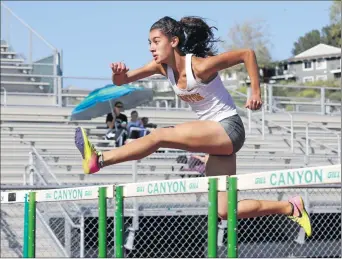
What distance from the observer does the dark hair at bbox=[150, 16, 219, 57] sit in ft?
20.2

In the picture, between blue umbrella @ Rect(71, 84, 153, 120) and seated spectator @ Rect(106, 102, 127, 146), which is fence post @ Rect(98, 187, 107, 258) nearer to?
seated spectator @ Rect(106, 102, 127, 146)

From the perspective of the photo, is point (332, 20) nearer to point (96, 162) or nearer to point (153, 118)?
point (153, 118)

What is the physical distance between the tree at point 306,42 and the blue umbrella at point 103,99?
81.9 m

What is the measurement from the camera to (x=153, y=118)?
64.5 ft

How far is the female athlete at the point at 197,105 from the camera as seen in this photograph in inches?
231

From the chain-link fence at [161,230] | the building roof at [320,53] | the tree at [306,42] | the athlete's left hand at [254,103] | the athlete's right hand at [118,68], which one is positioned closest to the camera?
the athlete's left hand at [254,103]


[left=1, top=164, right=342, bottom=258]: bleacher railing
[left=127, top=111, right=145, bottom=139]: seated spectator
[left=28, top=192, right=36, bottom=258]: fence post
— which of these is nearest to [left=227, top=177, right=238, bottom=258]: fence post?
[left=28, top=192, right=36, bottom=258]: fence post

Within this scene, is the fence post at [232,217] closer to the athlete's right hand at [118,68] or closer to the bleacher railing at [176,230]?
the athlete's right hand at [118,68]

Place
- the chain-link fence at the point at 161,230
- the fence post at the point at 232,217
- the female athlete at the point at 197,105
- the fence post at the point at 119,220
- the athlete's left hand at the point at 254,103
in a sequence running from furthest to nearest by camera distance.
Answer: the chain-link fence at the point at 161,230 < the fence post at the point at 119,220 < the female athlete at the point at 197,105 < the athlete's left hand at the point at 254,103 < the fence post at the point at 232,217

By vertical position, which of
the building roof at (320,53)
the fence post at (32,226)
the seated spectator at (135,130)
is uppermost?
the building roof at (320,53)

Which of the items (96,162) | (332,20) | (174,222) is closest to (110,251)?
(174,222)

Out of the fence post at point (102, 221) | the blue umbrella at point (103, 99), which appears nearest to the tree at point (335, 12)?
the blue umbrella at point (103, 99)

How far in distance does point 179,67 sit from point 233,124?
1.68 feet

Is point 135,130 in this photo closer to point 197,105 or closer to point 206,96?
point 197,105
